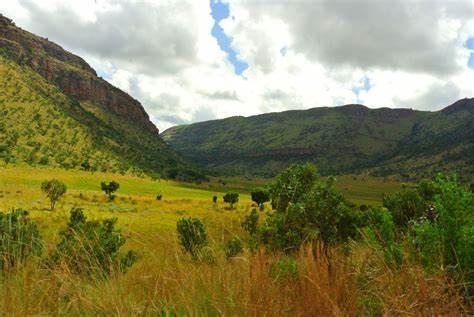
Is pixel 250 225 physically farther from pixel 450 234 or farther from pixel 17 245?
pixel 17 245

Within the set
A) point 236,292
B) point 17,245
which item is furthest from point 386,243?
point 17,245

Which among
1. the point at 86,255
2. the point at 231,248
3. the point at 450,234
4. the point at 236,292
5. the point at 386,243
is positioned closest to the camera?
the point at 236,292

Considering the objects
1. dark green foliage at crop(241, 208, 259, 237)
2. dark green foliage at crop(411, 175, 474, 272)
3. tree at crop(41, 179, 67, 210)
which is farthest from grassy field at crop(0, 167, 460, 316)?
tree at crop(41, 179, 67, 210)

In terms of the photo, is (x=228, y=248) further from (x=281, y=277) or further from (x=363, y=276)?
(x=363, y=276)

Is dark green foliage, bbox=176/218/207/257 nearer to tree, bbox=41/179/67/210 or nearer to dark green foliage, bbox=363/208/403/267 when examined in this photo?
dark green foliage, bbox=363/208/403/267

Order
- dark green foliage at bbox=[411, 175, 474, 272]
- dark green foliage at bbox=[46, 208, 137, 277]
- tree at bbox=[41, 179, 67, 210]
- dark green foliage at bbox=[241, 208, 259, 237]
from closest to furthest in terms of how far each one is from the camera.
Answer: dark green foliage at bbox=[46, 208, 137, 277]
dark green foliage at bbox=[411, 175, 474, 272]
dark green foliage at bbox=[241, 208, 259, 237]
tree at bbox=[41, 179, 67, 210]

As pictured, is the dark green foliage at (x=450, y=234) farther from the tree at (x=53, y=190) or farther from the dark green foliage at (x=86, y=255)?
the tree at (x=53, y=190)

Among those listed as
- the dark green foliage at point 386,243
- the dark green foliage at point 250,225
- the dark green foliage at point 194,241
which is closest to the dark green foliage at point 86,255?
the dark green foliage at point 194,241

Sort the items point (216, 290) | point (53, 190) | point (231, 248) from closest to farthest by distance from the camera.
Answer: point (216, 290), point (231, 248), point (53, 190)

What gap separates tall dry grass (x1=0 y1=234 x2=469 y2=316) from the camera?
3.40 m

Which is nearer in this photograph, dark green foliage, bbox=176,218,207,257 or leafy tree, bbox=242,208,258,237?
dark green foliage, bbox=176,218,207,257

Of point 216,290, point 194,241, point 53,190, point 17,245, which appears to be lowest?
point 53,190

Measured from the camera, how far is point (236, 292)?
370 cm

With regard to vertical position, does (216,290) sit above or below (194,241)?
below
